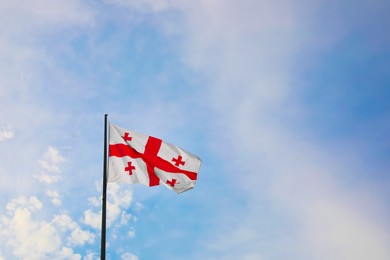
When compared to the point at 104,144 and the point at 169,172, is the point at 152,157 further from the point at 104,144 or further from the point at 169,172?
Answer: the point at 104,144

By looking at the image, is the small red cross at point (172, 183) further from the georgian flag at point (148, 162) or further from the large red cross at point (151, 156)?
the large red cross at point (151, 156)

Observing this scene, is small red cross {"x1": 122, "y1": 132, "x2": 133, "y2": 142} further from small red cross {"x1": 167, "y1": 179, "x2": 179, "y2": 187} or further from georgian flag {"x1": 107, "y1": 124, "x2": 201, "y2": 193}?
small red cross {"x1": 167, "y1": 179, "x2": 179, "y2": 187}

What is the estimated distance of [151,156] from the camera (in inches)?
647

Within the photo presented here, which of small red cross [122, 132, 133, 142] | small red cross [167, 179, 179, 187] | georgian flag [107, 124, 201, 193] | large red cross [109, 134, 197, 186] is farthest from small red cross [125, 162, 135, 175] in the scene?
small red cross [167, 179, 179, 187]

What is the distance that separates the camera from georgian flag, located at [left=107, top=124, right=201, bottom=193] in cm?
1559

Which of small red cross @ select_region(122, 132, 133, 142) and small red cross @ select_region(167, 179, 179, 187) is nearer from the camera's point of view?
small red cross @ select_region(122, 132, 133, 142)

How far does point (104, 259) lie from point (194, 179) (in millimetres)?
5880

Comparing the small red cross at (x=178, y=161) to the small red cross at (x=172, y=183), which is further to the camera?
the small red cross at (x=178, y=161)

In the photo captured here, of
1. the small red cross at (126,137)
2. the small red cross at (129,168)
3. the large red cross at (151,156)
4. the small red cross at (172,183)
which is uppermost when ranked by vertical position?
the small red cross at (126,137)

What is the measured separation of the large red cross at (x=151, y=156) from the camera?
15846mm

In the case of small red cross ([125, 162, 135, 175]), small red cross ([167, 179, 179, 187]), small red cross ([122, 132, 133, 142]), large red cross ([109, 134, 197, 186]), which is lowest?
small red cross ([167, 179, 179, 187])

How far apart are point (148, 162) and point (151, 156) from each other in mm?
302

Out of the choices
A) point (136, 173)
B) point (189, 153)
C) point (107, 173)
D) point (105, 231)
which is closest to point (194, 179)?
point (189, 153)

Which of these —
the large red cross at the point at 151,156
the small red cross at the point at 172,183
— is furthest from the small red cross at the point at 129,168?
the small red cross at the point at 172,183
